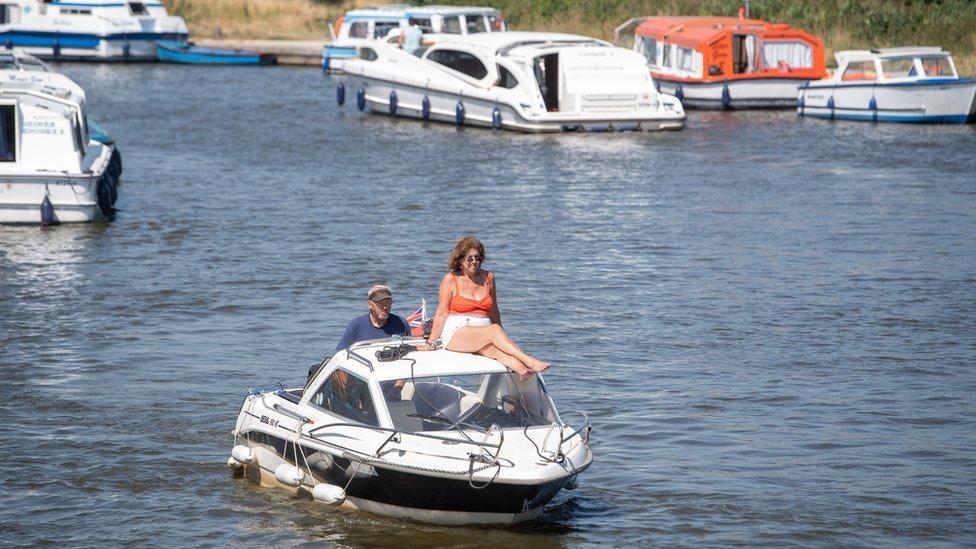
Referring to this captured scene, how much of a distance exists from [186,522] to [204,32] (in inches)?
2405

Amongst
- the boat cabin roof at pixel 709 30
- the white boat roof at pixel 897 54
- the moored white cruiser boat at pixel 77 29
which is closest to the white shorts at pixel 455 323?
the white boat roof at pixel 897 54

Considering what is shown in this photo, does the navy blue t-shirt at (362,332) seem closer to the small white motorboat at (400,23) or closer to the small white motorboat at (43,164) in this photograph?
the small white motorboat at (43,164)

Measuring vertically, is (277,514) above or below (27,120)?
below

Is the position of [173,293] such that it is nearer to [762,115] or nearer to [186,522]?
[186,522]

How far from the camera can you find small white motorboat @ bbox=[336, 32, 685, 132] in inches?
1580

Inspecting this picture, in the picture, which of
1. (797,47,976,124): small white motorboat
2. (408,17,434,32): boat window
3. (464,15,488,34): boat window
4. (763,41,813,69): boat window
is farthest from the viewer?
(408,17,434,32): boat window

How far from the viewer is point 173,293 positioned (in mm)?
22594

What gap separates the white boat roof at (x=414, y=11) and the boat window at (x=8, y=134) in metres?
28.6

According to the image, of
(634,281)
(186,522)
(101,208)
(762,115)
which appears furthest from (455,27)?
(186,522)

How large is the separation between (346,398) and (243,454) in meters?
1.42

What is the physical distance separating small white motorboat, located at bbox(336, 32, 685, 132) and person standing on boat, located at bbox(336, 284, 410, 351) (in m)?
25.9

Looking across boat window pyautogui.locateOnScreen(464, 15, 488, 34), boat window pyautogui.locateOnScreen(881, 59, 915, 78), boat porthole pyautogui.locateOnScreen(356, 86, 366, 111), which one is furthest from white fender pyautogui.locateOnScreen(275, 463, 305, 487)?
boat window pyautogui.locateOnScreen(464, 15, 488, 34)

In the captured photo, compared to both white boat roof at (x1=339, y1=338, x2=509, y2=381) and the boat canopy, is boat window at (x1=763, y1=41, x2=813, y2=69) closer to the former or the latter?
the boat canopy

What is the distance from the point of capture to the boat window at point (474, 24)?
5362 cm
